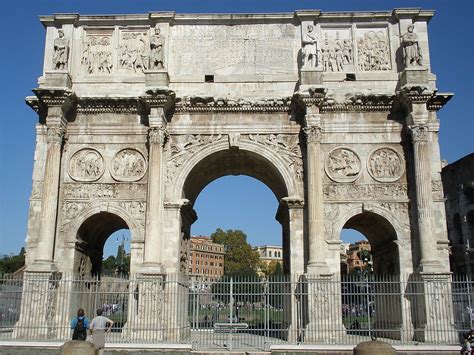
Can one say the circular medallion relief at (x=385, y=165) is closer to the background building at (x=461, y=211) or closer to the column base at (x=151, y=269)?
the column base at (x=151, y=269)

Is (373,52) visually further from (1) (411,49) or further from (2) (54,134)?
(2) (54,134)

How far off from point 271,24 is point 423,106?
5.53 meters

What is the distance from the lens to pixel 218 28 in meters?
17.8

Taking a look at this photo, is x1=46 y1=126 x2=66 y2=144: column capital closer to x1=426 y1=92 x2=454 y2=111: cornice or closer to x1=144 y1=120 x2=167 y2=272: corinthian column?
x1=144 y1=120 x2=167 y2=272: corinthian column

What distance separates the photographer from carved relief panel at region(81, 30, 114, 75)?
57.1 ft

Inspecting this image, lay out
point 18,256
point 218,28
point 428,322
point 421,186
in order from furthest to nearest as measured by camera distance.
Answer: point 18,256
point 218,28
point 421,186
point 428,322

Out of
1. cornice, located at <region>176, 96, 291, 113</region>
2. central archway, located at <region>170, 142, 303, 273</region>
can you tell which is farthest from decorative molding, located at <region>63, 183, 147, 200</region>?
cornice, located at <region>176, 96, 291, 113</region>

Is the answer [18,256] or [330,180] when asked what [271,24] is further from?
[18,256]

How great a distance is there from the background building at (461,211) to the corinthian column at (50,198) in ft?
64.1

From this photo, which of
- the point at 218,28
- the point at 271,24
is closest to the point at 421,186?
the point at 271,24

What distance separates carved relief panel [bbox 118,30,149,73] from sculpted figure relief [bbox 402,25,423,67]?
8038 mm

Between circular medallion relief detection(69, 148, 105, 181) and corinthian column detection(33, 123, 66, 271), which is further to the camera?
circular medallion relief detection(69, 148, 105, 181)

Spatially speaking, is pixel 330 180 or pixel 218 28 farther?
pixel 218 28

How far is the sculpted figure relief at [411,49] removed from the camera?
16344 millimetres
